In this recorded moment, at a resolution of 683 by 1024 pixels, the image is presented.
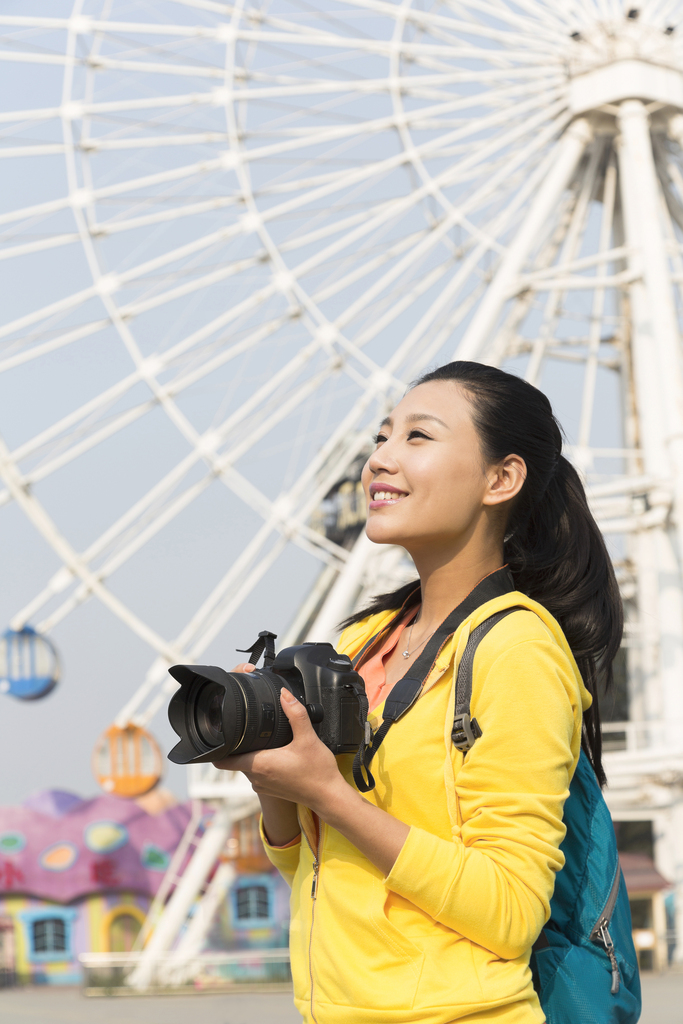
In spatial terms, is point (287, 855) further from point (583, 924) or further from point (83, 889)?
point (83, 889)

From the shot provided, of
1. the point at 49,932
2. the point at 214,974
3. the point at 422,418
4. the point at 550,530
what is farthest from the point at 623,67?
the point at 49,932

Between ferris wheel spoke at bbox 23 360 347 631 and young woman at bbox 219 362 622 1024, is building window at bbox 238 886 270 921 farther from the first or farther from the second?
young woman at bbox 219 362 622 1024

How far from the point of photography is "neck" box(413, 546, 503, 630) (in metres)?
1.66

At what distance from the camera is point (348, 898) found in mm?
1412

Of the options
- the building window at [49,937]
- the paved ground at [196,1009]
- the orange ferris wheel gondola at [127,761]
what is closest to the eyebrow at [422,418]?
the paved ground at [196,1009]

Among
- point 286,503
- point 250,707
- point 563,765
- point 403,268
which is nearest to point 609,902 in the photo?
point 563,765

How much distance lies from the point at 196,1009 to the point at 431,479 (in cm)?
1014

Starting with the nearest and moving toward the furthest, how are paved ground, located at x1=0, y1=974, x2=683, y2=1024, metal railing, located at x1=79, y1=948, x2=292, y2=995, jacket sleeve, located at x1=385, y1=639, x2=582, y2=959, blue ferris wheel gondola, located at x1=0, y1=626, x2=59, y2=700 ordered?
jacket sleeve, located at x1=385, y1=639, x2=582, y2=959
paved ground, located at x1=0, y1=974, x2=683, y2=1024
blue ferris wheel gondola, located at x1=0, y1=626, x2=59, y2=700
metal railing, located at x1=79, y1=948, x2=292, y2=995

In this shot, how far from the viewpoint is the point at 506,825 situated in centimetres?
133

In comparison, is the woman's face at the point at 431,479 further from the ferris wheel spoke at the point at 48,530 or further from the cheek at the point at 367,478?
the ferris wheel spoke at the point at 48,530

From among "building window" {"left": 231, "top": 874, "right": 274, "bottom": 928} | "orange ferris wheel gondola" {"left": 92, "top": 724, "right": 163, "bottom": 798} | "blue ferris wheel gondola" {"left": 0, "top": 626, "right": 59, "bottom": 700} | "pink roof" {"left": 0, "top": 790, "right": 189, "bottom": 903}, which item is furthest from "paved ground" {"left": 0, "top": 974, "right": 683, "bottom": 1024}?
"building window" {"left": 231, "top": 874, "right": 274, "bottom": 928}

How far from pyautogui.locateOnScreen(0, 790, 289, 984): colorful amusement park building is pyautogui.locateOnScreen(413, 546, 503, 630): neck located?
52.8ft

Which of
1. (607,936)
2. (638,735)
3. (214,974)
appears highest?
(607,936)

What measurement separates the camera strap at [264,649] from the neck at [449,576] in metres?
0.25
